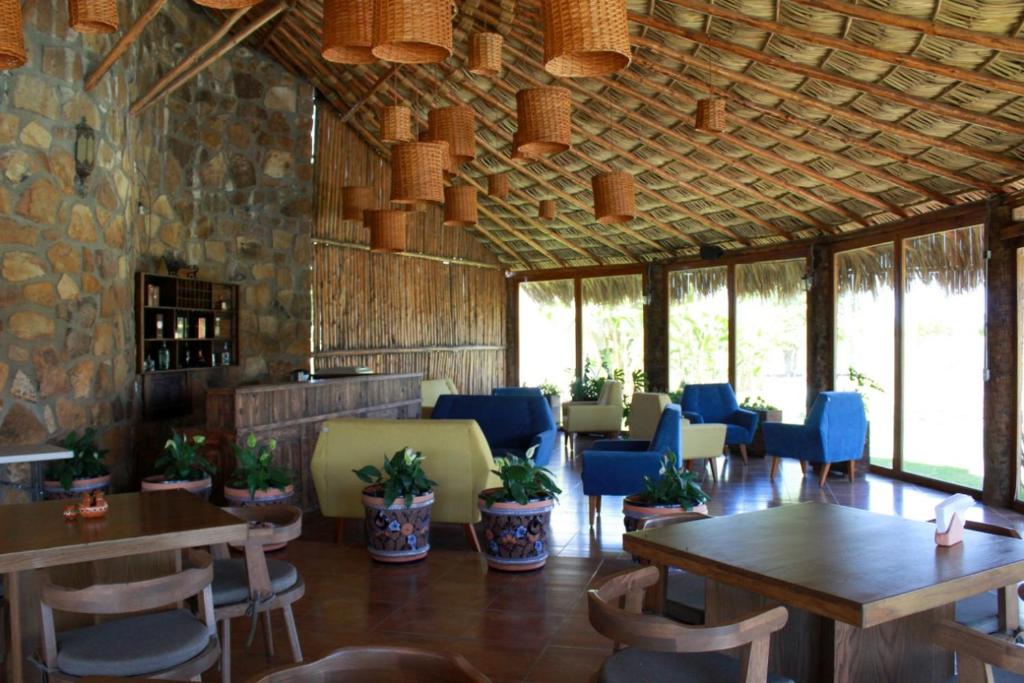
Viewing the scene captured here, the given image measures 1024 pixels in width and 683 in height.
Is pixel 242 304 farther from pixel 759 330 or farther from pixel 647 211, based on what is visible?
pixel 759 330

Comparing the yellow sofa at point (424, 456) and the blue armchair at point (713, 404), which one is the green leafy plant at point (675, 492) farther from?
the blue armchair at point (713, 404)

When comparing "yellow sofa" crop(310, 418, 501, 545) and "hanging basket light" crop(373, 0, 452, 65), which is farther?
"yellow sofa" crop(310, 418, 501, 545)

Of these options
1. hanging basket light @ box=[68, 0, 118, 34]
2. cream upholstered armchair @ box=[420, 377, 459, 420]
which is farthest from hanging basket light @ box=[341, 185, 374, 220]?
hanging basket light @ box=[68, 0, 118, 34]

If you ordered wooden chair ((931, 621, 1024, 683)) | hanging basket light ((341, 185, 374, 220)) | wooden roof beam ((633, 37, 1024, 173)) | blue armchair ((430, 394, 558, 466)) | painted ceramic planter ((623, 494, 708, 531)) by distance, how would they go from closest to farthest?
wooden chair ((931, 621, 1024, 683)), painted ceramic planter ((623, 494, 708, 531)), wooden roof beam ((633, 37, 1024, 173)), blue armchair ((430, 394, 558, 466)), hanging basket light ((341, 185, 374, 220))

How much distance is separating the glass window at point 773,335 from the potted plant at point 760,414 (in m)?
0.11

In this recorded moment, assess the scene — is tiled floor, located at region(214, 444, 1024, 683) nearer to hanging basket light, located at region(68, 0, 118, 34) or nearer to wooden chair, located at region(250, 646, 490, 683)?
wooden chair, located at region(250, 646, 490, 683)

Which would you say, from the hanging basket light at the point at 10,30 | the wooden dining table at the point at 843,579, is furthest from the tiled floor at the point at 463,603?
the hanging basket light at the point at 10,30

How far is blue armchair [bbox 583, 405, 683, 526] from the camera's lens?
19.9 ft

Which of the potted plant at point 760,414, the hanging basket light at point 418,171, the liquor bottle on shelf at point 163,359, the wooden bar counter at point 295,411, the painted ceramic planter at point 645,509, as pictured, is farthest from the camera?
the potted plant at point 760,414

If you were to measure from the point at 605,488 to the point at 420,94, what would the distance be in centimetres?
510

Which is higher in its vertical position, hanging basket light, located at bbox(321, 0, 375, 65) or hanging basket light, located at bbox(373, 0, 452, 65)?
hanging basket light, located at bbox(321, 0, 375, 65)

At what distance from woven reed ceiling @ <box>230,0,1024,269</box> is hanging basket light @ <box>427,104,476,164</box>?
129 cm

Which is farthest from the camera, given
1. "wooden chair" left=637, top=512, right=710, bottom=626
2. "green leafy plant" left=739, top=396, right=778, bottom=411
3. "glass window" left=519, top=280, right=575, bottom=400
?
"glass window" left=519, top=280, right=575, bottom=400

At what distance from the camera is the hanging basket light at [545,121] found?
4770 millimetres
